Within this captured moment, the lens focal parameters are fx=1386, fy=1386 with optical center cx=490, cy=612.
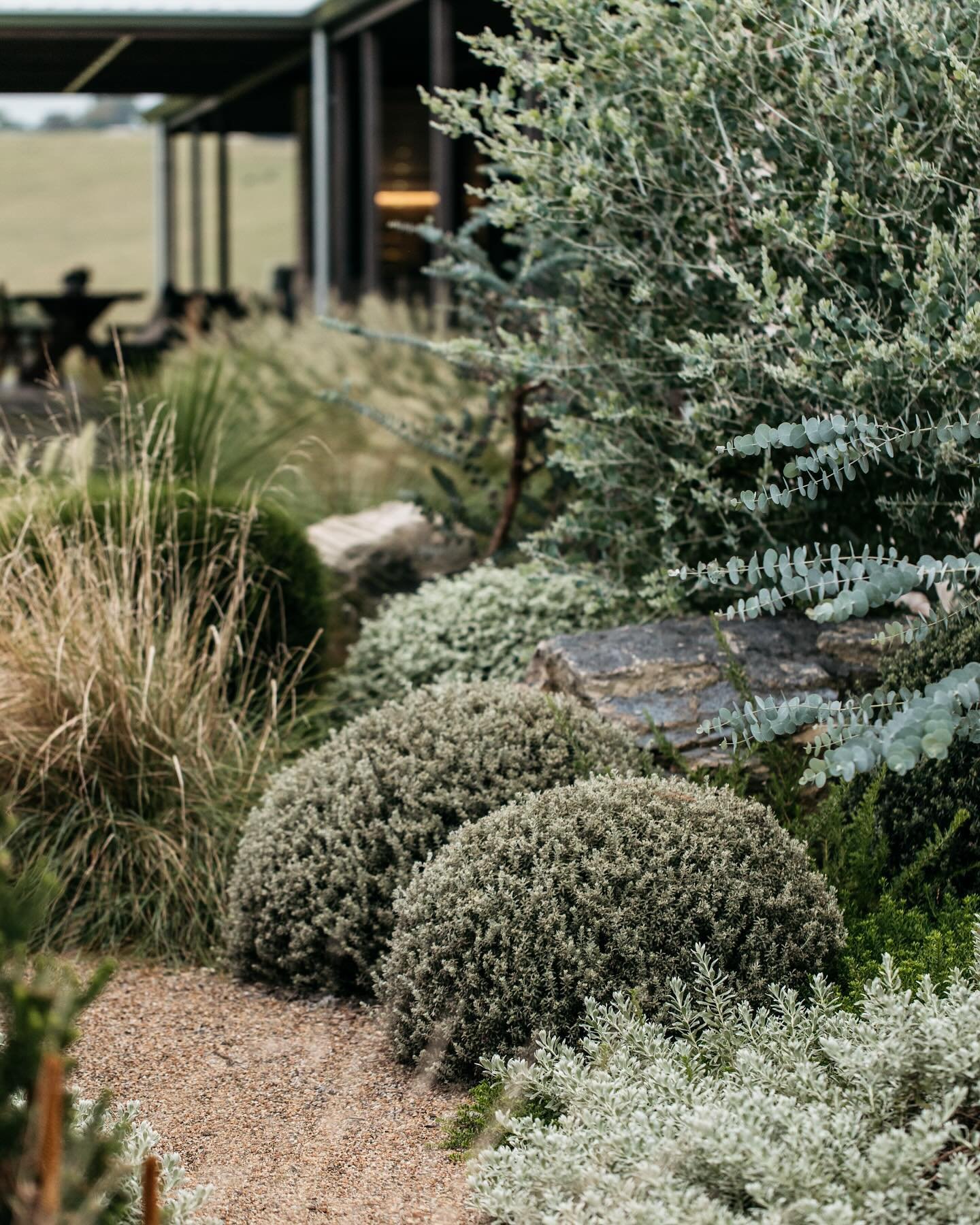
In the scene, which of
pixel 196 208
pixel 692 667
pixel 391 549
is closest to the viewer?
pixel 692 667

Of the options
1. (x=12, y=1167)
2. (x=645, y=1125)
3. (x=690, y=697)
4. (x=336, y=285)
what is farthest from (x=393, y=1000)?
(x=336, y=285)

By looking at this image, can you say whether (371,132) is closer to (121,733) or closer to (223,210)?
(223,210)

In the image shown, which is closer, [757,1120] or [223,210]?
[757,1120]

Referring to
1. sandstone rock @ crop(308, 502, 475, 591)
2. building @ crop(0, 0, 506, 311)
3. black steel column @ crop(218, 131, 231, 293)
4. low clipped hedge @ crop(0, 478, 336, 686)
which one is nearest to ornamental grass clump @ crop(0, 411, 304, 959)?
low clipped hedge @ crop(0, 478, 336, 686)

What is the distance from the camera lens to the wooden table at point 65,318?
13.8m

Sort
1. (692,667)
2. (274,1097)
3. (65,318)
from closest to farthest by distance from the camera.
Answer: (274,1097), (692,667), (65,318)

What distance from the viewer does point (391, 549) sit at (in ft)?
18.4

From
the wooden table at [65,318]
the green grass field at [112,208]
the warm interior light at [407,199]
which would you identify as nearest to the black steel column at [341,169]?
the warm interior light at [407,199]

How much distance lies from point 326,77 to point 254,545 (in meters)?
8.48

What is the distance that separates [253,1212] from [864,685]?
2215 millimetres

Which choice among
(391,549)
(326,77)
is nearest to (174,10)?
(326,77)

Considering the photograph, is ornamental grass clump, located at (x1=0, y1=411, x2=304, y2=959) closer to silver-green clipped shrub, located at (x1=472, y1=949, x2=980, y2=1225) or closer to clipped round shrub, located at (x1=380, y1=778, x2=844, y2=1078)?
clipped round shrub, located at (x1=380, y1=778, x2=844, y2=1078)

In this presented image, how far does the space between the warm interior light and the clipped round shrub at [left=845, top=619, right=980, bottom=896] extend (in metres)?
11.4

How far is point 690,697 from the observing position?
371cm
